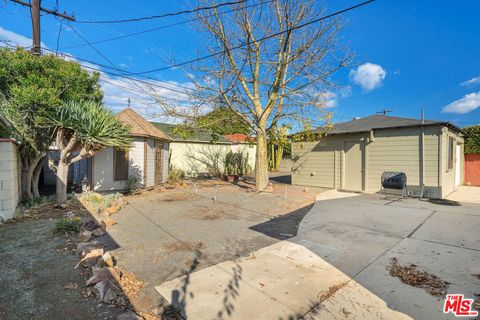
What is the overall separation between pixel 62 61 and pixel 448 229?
35.3ft

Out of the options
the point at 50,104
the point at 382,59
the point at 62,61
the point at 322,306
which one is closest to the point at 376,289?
the point at 322,306

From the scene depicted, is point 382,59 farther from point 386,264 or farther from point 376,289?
point 376,289

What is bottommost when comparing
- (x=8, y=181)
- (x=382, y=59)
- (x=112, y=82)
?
(x=8, y=181)

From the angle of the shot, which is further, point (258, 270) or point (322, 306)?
point (258, 270)

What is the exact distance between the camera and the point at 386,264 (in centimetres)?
359

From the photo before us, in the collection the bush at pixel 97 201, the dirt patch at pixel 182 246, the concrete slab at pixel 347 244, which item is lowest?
the dirt patch at pixel 182 246

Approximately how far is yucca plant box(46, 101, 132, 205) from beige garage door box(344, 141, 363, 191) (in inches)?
359

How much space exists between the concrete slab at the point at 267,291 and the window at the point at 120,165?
858 cm

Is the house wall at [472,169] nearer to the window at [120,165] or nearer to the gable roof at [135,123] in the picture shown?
the gable roof at [135,123]

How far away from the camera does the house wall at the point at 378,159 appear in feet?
29.5

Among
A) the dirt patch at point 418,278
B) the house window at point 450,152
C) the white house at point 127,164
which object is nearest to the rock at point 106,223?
the white house at point 127,164

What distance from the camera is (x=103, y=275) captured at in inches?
119

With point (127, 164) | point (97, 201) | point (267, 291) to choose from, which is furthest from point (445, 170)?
point (127, 164)

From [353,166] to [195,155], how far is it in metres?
10.8
